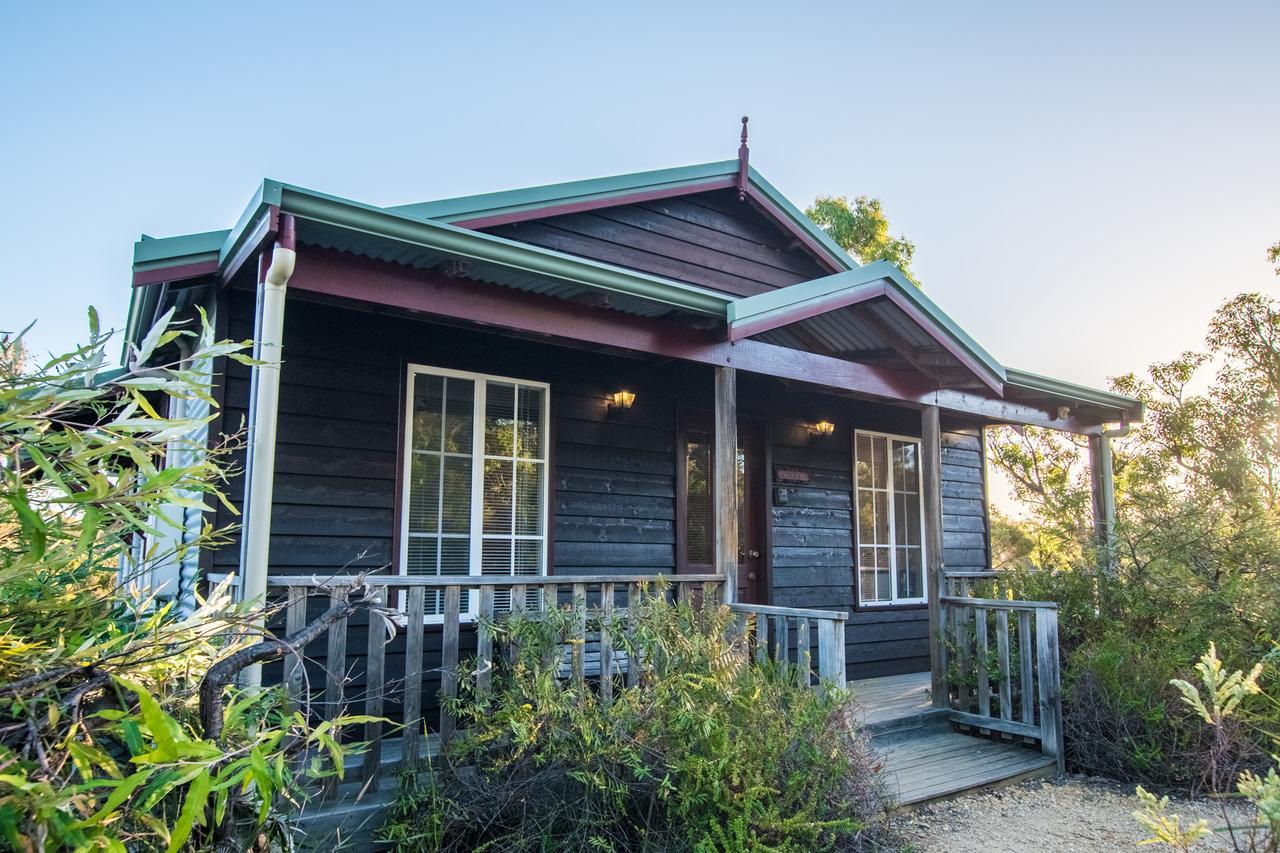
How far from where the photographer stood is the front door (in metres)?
6.69

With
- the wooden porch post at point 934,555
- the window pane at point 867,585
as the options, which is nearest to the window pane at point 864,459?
the window pane at point 867,585

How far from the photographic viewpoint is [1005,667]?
221 inches

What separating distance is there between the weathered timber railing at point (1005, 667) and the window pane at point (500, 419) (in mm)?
3439

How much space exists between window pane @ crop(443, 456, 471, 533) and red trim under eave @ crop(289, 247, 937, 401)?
132cm

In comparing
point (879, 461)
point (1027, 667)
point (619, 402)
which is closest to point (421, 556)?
point (619, 402)

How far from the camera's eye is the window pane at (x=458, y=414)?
554cm

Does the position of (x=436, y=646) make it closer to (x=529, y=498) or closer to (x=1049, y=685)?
(x=529, y=498)

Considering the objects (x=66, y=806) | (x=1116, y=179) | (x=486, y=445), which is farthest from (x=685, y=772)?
(x=1116, y=179)

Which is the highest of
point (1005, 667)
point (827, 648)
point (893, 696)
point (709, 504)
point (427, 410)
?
point (427, 410)

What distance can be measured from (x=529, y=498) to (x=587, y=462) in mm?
552

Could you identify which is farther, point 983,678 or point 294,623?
point 983,678

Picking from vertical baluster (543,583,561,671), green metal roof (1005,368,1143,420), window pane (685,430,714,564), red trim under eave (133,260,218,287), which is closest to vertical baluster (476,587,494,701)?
vertical baluster (543,583,561,671)

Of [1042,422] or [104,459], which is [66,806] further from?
[1042,422]

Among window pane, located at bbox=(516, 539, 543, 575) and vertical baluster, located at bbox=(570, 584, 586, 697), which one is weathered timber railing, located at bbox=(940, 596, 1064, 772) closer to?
window pane, located at bbox=(516, 539, 543, 575)
